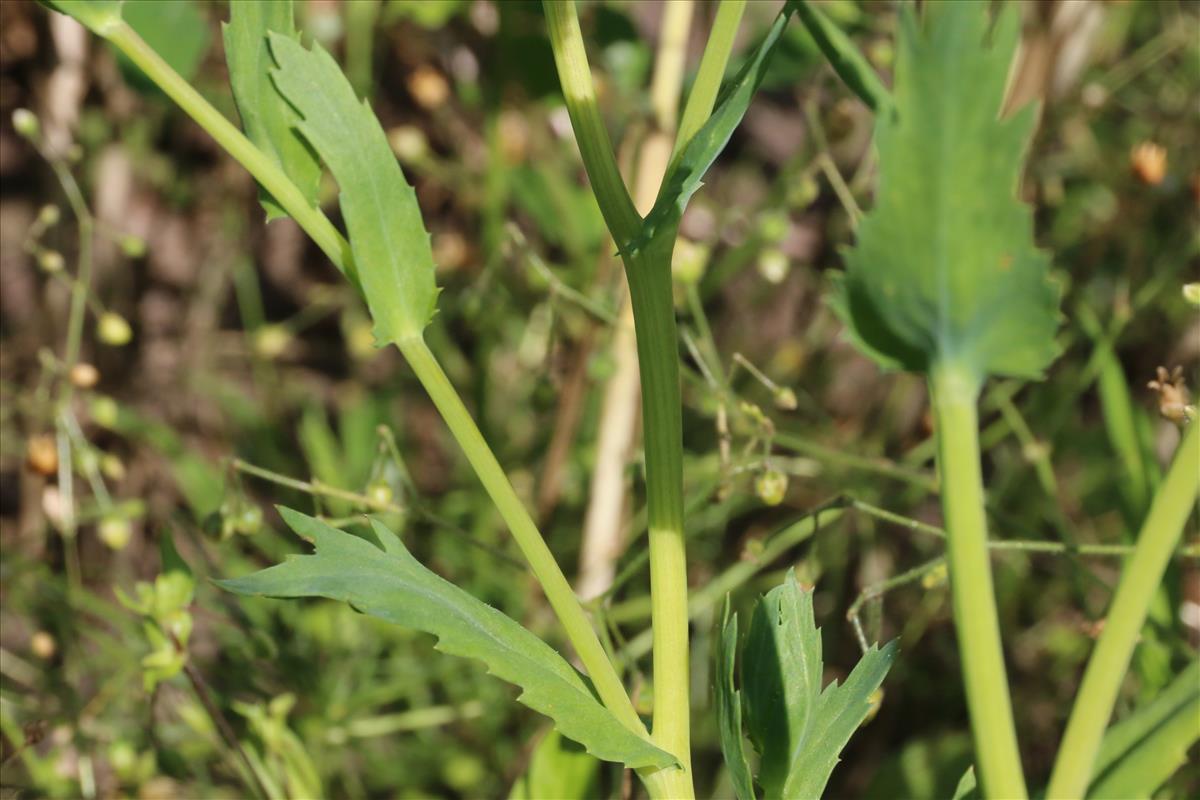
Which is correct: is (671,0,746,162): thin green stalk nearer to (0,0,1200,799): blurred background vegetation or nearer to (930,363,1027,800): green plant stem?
(930,363,1027,800): green plant stem

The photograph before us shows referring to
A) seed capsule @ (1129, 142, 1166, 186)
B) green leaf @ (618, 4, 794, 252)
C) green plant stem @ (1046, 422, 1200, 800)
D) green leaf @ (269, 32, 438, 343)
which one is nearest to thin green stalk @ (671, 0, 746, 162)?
green leaf @ (618, 4, 794, 252)

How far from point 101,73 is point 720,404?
91 centimetres

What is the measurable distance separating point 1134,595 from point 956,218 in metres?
0.16

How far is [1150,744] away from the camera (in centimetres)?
47

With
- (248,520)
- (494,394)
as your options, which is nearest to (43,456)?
(248,520)

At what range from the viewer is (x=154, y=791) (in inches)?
43.6

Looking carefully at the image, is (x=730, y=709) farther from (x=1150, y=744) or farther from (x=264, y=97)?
(x=264, y=97)

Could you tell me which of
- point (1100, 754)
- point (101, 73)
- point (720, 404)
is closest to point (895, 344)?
point (1100, 754)

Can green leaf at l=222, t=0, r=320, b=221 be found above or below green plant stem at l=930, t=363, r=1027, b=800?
above

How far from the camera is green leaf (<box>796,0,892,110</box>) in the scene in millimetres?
580

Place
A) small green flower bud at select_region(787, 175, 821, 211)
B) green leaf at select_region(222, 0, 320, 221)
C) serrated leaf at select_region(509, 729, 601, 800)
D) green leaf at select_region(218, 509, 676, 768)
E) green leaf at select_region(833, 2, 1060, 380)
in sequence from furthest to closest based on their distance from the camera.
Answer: small green flower bud at select_region(787, 175, 821, 211) → serrated leaf at select_region(509, 729, 601, 800) → green leaf at select_region(222, 0, 320, 221) → green leaf at select_region(218, 509, 676, 768) → green leaf at select_region(833, 2, 1060, 380)

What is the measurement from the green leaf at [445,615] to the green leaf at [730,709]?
4cm

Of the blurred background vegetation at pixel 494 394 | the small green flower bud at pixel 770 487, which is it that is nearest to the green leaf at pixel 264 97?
the blurred background vegetation at pixel 494 394

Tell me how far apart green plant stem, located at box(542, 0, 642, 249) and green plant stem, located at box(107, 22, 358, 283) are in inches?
5.3
